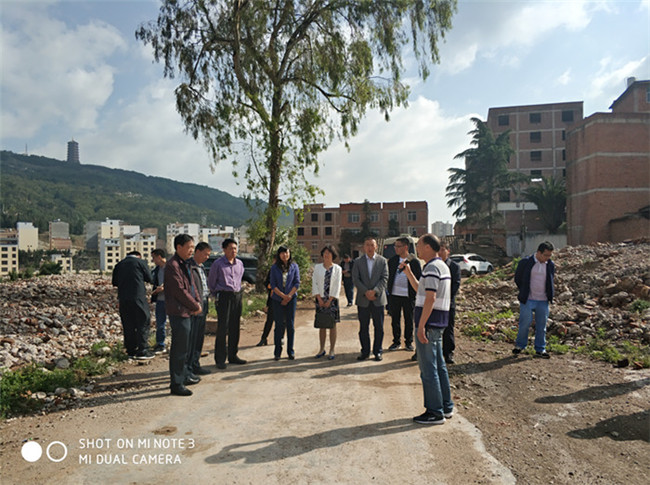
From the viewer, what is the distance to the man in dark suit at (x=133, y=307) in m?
6.79

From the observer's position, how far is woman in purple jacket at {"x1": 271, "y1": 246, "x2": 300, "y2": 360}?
258 inches

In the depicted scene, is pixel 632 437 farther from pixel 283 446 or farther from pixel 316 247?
pixel 316 247

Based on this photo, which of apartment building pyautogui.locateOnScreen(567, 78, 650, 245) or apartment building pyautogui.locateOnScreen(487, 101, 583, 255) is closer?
apartment building pyautogui.locateOnScreen(567, 78, 650, 245)

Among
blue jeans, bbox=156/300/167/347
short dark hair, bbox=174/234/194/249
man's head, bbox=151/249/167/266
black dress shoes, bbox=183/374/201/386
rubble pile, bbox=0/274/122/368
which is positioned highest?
short dark hair, bbox=174/234/194/249

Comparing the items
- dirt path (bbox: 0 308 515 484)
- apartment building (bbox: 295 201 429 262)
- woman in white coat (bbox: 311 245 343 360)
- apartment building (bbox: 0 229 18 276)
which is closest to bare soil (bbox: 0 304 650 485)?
dirt path (bbox: 0 308 515 484)

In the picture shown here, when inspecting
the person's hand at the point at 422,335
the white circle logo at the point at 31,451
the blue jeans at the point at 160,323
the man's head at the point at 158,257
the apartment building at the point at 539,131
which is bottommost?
the white circle logo at the point at 31,451

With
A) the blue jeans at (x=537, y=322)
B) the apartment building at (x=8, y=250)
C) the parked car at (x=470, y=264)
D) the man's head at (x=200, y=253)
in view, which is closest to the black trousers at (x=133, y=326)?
the man's head at (x=200, y=253)

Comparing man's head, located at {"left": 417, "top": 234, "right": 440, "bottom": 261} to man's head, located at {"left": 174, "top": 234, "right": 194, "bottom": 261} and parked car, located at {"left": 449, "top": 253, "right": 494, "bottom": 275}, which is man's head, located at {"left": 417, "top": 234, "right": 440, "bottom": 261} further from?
parked car, located at {"left": 449, "top": 253, "right": 494, "bottom": 275}

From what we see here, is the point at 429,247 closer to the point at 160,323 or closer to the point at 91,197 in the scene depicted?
the point at 160,323

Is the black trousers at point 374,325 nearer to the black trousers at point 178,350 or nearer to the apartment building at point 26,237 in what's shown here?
the black trousers at point 178,350

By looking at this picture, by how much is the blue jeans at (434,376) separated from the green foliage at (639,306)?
21.2 feet

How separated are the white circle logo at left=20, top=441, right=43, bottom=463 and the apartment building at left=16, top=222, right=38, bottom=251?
282 feet

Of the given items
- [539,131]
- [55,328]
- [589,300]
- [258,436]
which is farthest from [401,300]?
[539,131]

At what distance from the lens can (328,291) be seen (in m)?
6.56
